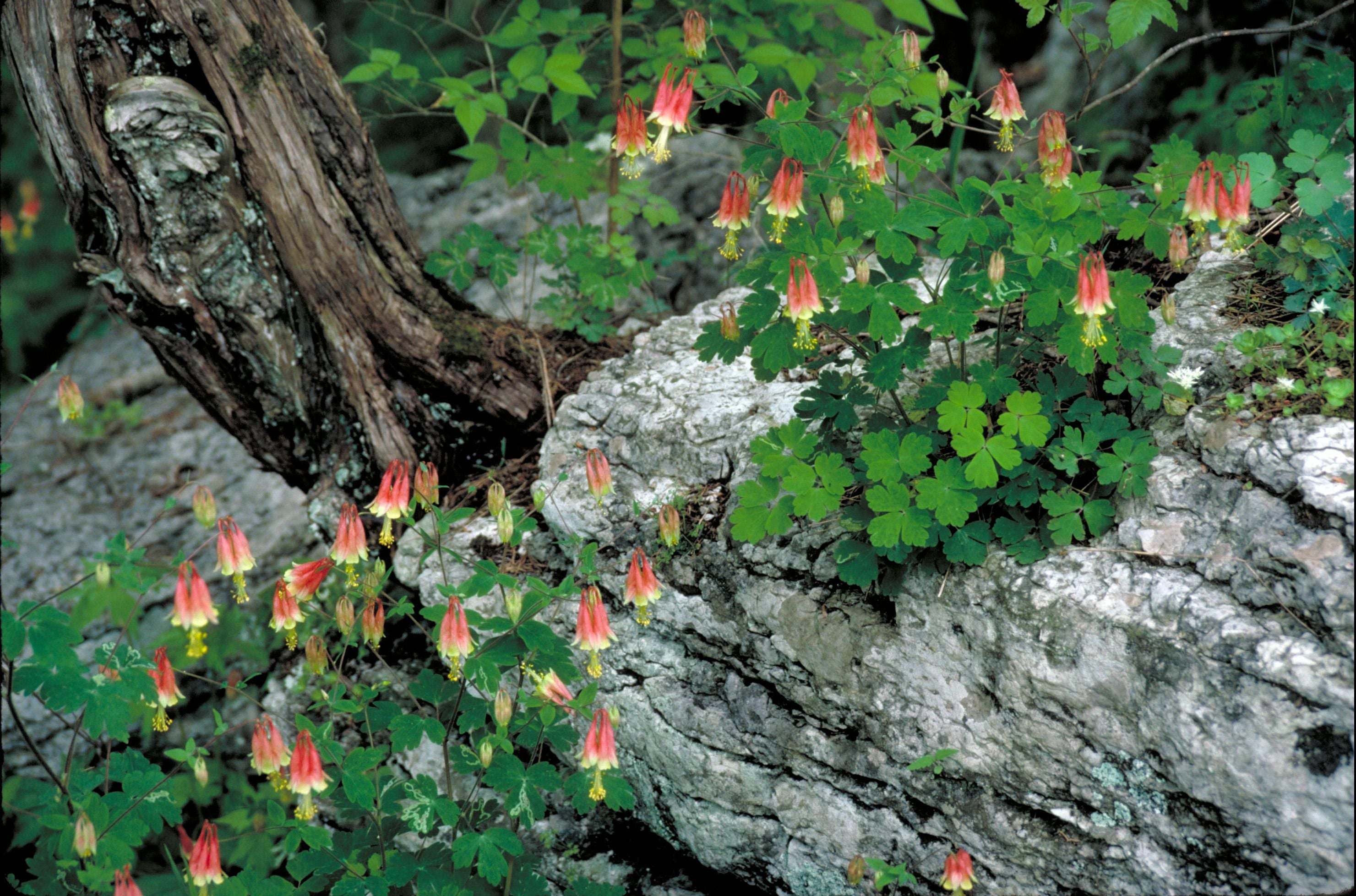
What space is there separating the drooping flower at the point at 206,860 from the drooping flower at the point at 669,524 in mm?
1418

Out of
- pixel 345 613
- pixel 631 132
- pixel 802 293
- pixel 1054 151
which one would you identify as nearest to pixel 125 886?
pixel 345 613

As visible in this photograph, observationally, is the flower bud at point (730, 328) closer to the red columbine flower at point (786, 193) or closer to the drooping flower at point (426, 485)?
the red columbine flower at point (786, 193)

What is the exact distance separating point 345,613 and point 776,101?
1.91 meters

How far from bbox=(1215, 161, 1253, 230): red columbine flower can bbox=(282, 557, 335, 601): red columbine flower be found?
2.50 m

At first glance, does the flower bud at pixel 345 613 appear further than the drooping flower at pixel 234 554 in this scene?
Yes

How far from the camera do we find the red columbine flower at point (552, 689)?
249cm

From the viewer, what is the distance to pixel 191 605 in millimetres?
2445

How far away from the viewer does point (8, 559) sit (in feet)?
16.6

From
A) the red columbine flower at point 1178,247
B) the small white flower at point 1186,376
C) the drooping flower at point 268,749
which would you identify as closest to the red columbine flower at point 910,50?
the red columbine flower at point 1178,247

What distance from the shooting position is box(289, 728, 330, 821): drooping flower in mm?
2408

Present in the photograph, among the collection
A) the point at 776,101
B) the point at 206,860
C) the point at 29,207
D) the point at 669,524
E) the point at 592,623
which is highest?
the point at 29,207

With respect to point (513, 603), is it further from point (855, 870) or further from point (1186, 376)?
point (1186, 376)

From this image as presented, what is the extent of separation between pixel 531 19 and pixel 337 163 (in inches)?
42.1

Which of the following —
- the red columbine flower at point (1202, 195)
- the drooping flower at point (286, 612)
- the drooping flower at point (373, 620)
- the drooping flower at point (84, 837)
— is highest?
the red columbine flower at point (1202, 195)
